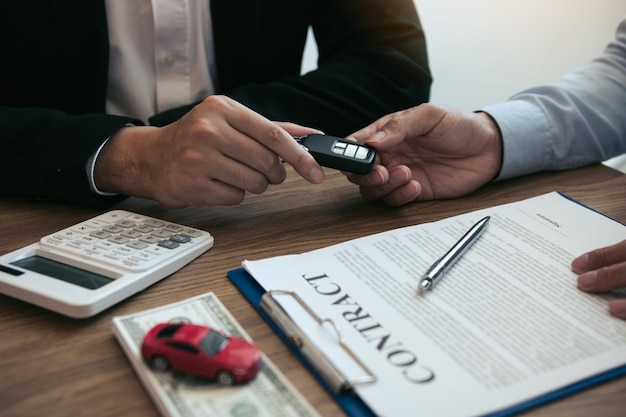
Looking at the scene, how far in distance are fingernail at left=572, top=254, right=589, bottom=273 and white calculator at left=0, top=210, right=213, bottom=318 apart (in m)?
0.39

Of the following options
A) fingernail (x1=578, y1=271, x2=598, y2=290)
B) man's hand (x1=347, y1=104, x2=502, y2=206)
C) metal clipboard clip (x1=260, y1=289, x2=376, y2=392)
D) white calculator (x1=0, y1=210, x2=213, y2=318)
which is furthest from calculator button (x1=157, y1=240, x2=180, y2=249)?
fingernail (x1=578, y1=271, x2=598, y2=290)

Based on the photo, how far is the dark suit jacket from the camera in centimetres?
78

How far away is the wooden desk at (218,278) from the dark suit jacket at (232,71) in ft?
0.28

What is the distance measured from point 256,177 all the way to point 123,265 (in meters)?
0.20

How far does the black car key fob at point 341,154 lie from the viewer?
732mm

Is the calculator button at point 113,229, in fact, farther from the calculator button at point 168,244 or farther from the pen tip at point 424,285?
the pen tip at point 424,285

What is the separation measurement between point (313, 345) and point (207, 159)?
12.2 inches

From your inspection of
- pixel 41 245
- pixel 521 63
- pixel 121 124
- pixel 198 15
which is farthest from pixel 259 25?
pixel 521 63

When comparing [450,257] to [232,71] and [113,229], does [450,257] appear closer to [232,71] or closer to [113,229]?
[113,229]

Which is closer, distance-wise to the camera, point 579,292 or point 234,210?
point 579,292

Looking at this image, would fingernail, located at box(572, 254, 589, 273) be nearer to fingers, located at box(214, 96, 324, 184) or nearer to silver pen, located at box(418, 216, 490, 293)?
silver pen, located at box(418, 216, 490, 293)

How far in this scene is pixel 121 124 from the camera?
2.59 ft

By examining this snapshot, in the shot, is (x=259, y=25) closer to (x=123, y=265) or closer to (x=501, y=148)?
(x=501, y=148)

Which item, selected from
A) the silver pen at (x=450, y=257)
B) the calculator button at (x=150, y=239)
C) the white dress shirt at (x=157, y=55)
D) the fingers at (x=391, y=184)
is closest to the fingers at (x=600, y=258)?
the silver pen at (x=450, y=257)
